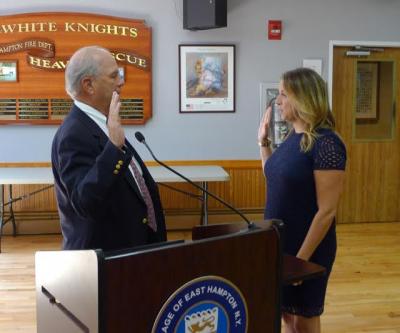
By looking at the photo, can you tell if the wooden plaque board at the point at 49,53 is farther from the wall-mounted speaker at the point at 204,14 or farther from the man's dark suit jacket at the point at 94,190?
the man's dark suit jacket at the point at 94,190

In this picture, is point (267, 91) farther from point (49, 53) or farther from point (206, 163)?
point (49, 53)

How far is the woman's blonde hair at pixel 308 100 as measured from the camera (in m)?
1.83

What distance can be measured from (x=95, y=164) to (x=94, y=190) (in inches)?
3.1

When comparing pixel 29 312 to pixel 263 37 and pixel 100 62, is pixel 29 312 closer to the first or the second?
pixel 100 62

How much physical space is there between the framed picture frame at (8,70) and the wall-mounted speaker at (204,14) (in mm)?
1715

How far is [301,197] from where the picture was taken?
1844 mm

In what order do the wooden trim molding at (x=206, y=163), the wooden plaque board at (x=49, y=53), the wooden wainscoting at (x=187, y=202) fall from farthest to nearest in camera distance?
the wooden wainscoting at (x=187, y=202), the wooden trim molding at (x=206, y=163), the wooden plaque board at (x=49, y=53)

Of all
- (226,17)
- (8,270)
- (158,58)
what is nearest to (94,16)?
(158,58)

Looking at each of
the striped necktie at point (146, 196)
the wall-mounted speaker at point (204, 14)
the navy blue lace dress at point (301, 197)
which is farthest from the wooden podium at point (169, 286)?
the wall-mounted speaker at point (204, 14)

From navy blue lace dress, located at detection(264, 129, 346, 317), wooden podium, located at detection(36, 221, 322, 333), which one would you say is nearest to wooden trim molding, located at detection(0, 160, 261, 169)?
navy blue lace dress, located at detection(264, 129, 346, 317)

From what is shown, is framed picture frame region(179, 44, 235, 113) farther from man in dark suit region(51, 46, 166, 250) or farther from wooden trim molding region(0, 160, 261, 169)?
man in dark suit region(51, 46, 166, 250)

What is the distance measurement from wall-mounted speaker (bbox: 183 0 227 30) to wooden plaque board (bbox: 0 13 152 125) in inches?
17.2

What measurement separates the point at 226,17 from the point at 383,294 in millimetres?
2829

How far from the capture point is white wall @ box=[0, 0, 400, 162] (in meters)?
5.05
